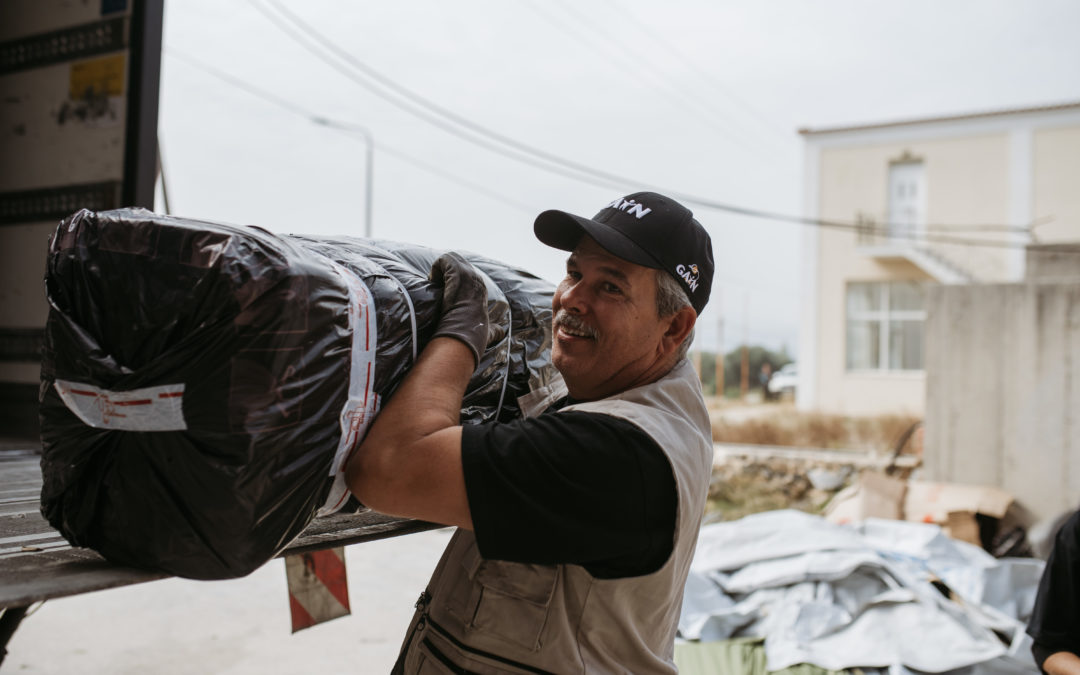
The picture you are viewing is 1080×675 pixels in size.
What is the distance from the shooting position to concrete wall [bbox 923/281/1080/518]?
8094 millimetres

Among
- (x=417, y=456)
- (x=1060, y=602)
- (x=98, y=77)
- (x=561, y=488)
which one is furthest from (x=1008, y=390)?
(x=417, y=456)

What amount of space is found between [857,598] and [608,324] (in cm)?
373

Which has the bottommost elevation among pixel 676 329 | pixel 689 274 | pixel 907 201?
pixel 676 329

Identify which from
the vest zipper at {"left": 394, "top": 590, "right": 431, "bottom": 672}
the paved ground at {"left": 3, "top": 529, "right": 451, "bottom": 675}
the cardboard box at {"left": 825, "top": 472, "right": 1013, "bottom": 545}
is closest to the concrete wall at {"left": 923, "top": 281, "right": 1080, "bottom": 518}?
the cardboard box at {"left": 825, "top": 472, "right": 1013, "bottom": 545}

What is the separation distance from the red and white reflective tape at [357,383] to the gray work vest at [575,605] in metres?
0.33

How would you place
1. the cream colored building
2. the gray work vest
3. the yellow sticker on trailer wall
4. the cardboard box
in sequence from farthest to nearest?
the cream colored building, the cardboard box, the yellow sticker on trailer wall, the gray work vest

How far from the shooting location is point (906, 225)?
20656mm

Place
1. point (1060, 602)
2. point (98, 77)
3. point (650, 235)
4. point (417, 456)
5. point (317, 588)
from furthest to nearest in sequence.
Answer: point (98, 77)
point (1060, 602)
point (317, 588)
point (650, 235)
point (417, 456)

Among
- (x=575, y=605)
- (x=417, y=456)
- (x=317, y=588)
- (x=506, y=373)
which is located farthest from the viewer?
(x=317, y=588)

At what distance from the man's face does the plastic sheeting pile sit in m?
3.06

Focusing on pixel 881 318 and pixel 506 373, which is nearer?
pixel 506 373

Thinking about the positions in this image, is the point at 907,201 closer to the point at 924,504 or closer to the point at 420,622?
the point at 924,504

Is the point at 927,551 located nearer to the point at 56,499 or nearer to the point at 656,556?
the point at 656,556

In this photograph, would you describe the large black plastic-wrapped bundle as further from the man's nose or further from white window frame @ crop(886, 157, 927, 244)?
white window frame @ crop(886, 157, 927, 244)
